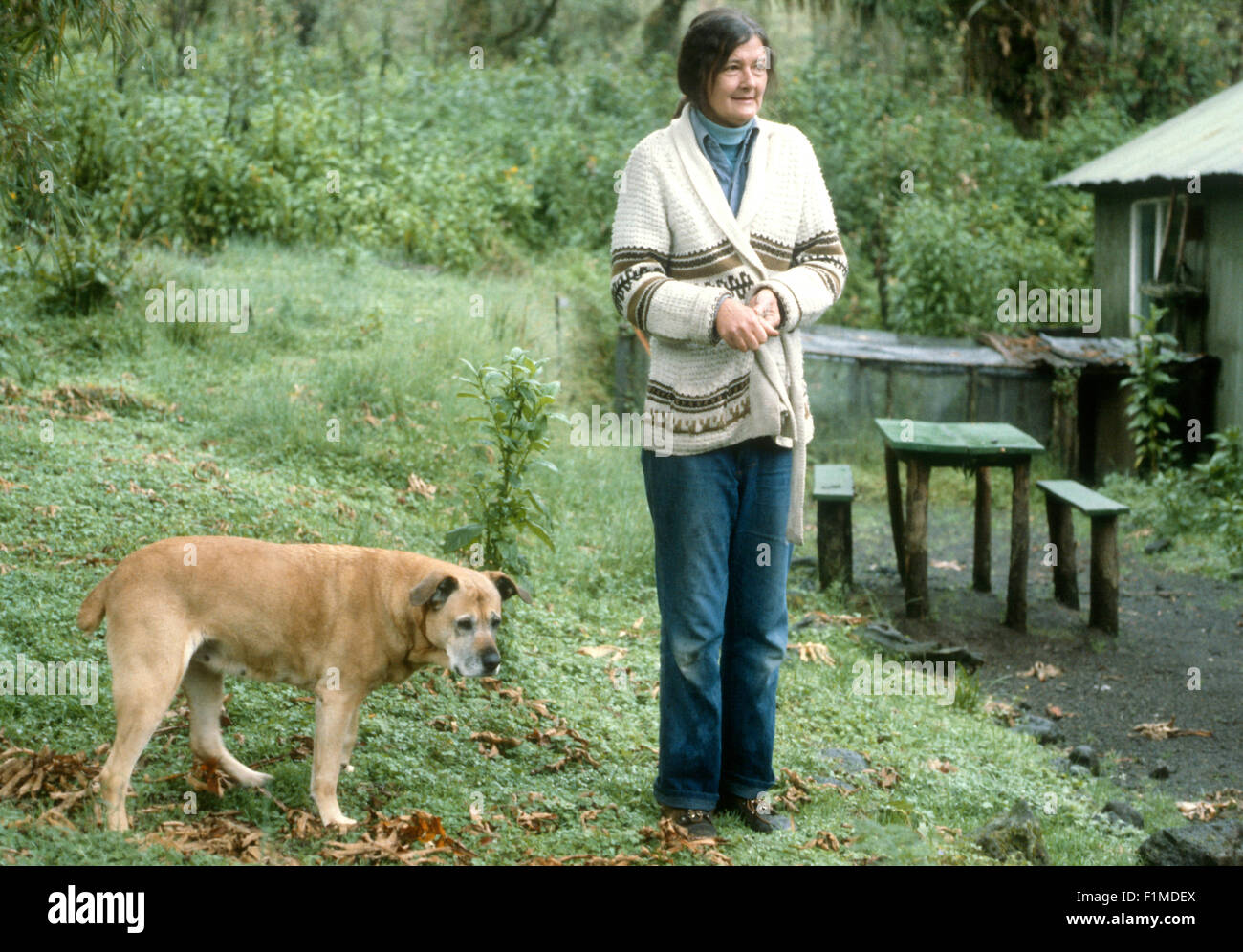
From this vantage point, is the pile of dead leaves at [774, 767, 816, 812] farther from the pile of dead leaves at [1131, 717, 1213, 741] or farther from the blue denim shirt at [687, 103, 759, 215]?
the pile of dead leaves at [1131, 717, 1213, 741]

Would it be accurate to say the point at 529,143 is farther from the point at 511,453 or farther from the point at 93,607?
the point at 93,607

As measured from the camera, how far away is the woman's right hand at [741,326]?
3.97m

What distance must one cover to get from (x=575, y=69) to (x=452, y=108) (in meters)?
3.26

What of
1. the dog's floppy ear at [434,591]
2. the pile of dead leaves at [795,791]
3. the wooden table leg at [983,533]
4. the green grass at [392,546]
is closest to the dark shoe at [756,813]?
the green grass at [392,546]

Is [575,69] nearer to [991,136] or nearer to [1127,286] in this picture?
[991,136]

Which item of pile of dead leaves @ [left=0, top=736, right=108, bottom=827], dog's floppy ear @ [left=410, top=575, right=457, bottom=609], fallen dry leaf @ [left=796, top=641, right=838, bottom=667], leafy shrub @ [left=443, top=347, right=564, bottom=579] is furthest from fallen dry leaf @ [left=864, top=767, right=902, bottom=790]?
pile of dead leaves @ [left=0, top=736, right=108, bottom=827]

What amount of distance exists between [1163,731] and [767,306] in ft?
12.9

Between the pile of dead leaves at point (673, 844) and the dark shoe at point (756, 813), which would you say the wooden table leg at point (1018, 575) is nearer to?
the dark shoe at point (756, 813)

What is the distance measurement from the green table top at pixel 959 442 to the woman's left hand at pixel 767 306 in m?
4.52

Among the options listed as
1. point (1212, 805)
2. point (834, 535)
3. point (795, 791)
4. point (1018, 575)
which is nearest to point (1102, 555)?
point (1018, 575)

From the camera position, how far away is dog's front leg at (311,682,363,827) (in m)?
4.27

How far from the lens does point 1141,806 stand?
5711 mm
